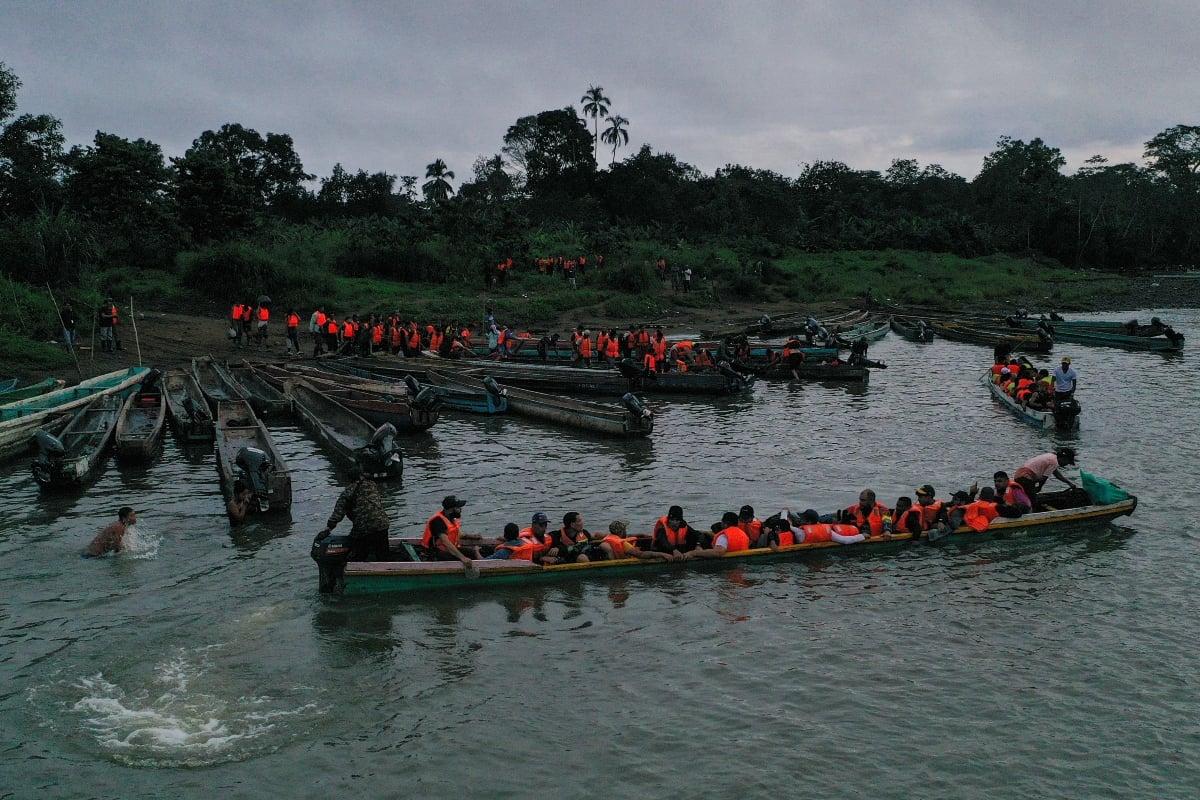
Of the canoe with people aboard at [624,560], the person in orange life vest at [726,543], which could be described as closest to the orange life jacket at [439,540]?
the canoe with people aboard at [624,560]

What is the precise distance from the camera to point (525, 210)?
191ft

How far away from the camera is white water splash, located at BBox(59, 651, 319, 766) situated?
7695 mm

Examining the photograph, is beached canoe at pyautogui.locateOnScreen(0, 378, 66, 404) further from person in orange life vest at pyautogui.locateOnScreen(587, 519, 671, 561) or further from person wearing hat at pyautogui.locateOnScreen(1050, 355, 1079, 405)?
person wearing hat at pyautogui.locateOnScreen(1050, 355, 1079, 405)

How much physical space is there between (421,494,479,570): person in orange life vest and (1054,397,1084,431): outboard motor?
1470 centimetres

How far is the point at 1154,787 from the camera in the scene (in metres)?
7.51

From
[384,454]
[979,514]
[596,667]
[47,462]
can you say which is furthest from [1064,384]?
[47,462]

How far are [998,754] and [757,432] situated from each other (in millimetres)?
12998

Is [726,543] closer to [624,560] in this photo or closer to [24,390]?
[624,560]

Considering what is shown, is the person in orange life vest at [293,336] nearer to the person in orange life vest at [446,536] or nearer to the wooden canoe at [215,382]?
the wooden canoe at [215,382]

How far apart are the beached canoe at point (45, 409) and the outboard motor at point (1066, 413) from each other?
21368 mm

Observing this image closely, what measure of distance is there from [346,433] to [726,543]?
33.7ft

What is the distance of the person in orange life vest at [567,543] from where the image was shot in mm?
11344

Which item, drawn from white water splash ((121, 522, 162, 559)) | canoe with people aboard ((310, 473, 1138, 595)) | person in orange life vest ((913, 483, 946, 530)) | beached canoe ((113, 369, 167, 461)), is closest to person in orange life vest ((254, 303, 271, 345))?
beached canoe ((113, 369, 167, 461))

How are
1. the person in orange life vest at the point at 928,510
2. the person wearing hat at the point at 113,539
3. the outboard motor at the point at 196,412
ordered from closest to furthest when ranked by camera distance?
the person wearing hat at the point at 113,539, the person in orange life vest at the point at 928,510, the outboard motor at the point at 196,412
